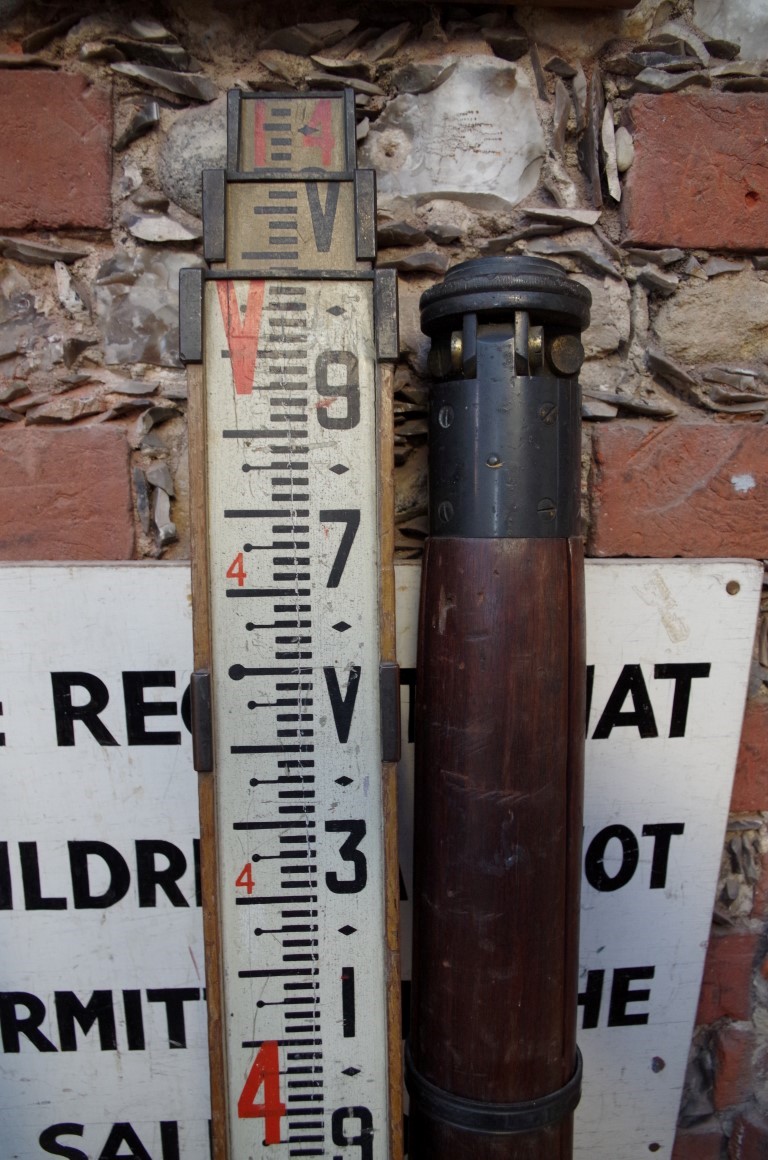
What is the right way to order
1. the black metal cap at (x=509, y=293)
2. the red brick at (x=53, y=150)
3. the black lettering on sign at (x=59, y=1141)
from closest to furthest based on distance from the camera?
the black metal cap at (x=509, y=293)
the red brick at (x=53, y=150)
the black lettering on sign at (x=59, y=1141)

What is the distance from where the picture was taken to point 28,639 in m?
0.82

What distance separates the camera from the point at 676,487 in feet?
2.85

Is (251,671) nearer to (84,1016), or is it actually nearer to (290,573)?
(290,573)

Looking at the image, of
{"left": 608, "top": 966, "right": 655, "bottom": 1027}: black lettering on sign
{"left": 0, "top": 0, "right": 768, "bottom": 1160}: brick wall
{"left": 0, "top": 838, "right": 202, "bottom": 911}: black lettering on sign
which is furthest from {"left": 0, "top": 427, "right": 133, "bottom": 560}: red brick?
{"left": 608, "top": 966, "right": 655, "bottom": 1027}: black lettering on sign

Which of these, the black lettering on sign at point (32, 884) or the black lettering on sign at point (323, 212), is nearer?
the black lettering on sign at point (323, 212)

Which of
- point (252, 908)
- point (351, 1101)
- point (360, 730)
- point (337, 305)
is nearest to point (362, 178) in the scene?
point (337, 305)

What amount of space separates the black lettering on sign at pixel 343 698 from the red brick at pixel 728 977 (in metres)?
0.61

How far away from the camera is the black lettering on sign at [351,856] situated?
2.37 feet

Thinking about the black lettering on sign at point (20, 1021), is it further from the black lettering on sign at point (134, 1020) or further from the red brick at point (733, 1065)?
the red brick at point (733, 1065)

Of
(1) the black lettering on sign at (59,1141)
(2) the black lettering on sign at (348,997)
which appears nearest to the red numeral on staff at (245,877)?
(2) the black lettering on sign at (348,997)

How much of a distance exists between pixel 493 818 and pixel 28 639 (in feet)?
1.77

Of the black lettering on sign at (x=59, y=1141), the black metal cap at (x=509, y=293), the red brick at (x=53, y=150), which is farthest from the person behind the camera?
the black lettering on sign at (x=59, y=1141)

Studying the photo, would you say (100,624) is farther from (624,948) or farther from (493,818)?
(624,948)

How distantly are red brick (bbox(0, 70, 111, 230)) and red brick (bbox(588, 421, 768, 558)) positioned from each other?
0.64 metres
